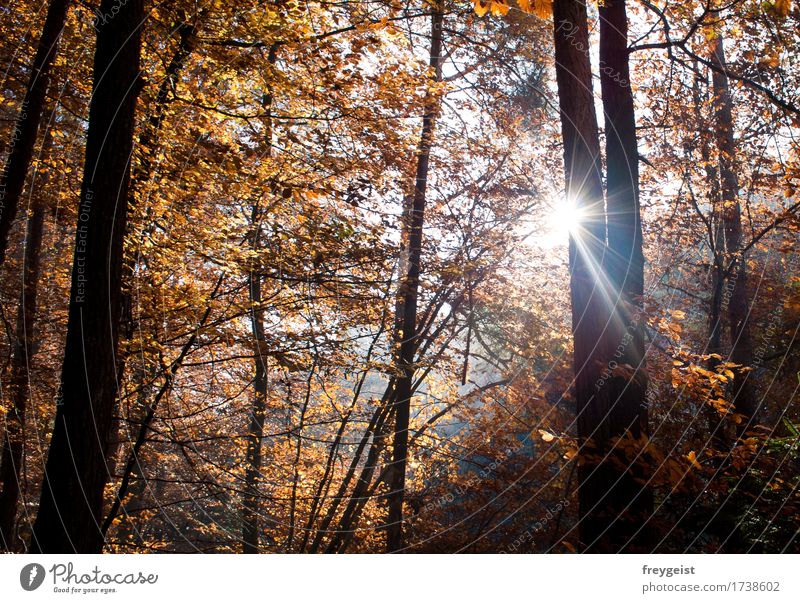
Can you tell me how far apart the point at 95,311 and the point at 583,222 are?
4297 mm

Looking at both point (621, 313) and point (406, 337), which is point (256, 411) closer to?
point (406, 337)

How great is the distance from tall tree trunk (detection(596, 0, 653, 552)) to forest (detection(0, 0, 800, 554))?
29 mm

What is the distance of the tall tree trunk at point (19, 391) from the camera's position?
10.5 metres

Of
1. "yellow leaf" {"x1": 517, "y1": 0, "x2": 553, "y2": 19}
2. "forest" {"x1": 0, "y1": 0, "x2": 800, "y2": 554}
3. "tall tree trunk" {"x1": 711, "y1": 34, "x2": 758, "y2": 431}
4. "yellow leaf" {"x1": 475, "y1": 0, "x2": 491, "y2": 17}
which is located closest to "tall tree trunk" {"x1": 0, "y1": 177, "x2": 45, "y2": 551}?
"forest" {"x1": 0, "y1": 0, "x2": 800, "y2": 554}

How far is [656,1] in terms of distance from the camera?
31.6ft

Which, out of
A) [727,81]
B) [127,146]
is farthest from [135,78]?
[727,81]

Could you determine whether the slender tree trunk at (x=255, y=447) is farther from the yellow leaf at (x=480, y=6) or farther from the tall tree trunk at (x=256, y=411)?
the yellow leaf at (x=480, y=6)

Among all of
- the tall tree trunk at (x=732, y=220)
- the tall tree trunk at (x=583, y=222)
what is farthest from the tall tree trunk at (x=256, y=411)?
the tall tree trunk at (x=732, y=220)

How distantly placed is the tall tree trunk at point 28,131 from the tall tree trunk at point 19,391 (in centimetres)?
469

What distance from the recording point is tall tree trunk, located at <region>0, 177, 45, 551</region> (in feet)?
34.4
